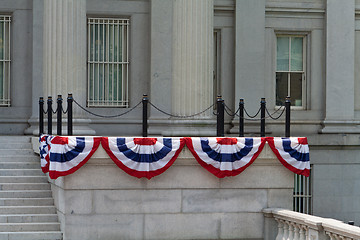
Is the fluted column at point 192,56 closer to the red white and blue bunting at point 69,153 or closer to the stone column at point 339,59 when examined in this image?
the stone column at point 339,59

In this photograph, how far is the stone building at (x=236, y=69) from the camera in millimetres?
25297

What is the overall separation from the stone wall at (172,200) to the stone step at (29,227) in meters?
0.24

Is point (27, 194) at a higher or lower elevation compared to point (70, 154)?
lower

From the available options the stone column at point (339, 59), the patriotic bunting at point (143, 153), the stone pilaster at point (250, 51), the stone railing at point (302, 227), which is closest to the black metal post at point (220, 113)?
the patriotic bunting at point (143, 153)

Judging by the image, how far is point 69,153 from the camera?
1742cm

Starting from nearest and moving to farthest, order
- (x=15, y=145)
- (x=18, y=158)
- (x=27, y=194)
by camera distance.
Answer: (x=27, y=194)
(x=18, y=158)
(x=15, y=145)

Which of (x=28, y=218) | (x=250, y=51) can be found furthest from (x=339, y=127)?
(x=28, y=218)

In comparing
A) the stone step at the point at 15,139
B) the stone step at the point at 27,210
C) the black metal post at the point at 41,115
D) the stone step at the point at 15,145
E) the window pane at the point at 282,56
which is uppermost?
the window pane at the point at 282,56

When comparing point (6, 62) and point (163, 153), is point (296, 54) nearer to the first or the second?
point (6, 62)

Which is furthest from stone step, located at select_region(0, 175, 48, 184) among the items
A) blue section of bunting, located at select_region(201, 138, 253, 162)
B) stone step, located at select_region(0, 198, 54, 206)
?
blue section of bunting, located at select_region(201, 138, 253, 162)

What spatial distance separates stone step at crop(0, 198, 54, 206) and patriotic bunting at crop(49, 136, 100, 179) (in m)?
1.80

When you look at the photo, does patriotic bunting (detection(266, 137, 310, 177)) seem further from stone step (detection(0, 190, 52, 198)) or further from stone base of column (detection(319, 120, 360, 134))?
stone base of column (detection(319, 120, 360, 134))

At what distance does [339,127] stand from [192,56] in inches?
241

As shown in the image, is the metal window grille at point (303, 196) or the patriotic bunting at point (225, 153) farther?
the metal window grille at point (303, 196)
